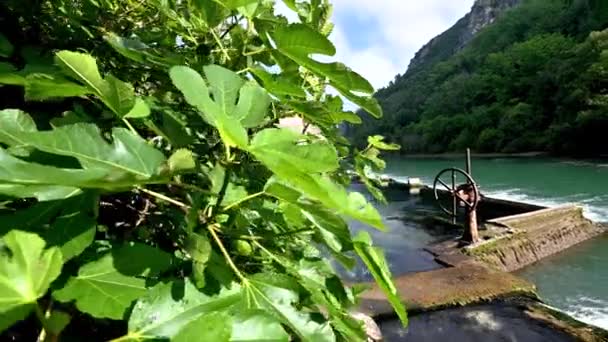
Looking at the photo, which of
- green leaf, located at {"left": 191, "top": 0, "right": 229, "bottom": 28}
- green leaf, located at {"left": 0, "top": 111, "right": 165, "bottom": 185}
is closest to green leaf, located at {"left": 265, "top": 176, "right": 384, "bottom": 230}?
green leaf, located at {"left": 0, "top": 111, "right": 165, "bottom": 185}

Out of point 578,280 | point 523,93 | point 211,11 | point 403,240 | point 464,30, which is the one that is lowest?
point 578,280

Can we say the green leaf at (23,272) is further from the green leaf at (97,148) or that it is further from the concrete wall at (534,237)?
the concrete wall at (534,237)

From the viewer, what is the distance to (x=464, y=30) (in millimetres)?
117250

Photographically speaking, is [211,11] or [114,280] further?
[211,11]

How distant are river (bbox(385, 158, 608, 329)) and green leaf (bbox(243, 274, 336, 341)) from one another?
759cm

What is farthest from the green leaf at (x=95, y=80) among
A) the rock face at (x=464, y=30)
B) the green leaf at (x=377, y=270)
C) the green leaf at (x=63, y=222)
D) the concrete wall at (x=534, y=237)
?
the rock face at (x=464, y=30)

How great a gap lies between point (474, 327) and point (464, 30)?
12651 centimetres

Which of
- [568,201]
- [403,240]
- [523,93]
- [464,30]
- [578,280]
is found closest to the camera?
[578,280]

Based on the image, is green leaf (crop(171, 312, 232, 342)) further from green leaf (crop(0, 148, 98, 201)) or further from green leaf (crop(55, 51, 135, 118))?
green leaf (crop(55, 51, 135, 118))

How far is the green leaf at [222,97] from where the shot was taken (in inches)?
19.0

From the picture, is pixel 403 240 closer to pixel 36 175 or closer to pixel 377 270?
pixel 377 270

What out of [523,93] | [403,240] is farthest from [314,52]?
[523,93]

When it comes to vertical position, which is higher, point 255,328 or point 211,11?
point 211,11

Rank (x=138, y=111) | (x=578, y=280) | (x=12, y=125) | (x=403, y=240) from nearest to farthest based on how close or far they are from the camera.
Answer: (x=12, y=125) → (x=138, y=111) → (x=578, y=280) → (x=403, y=240)
